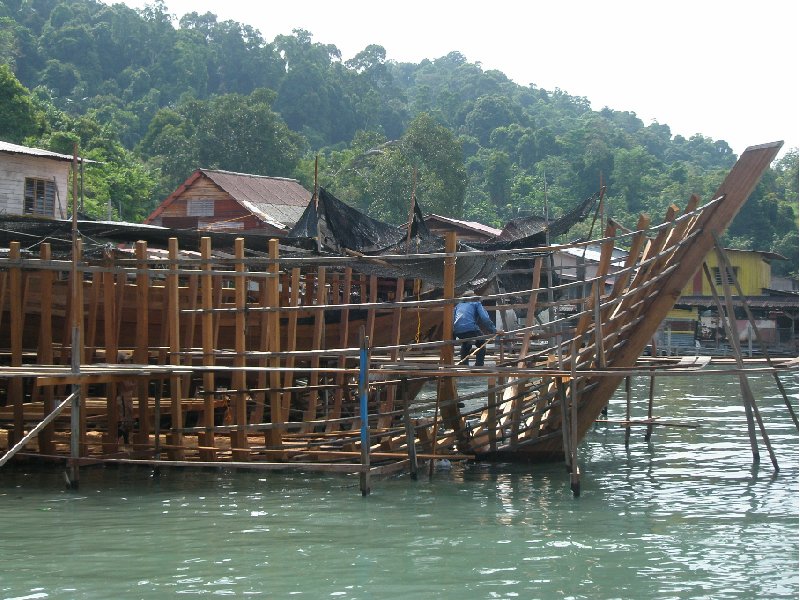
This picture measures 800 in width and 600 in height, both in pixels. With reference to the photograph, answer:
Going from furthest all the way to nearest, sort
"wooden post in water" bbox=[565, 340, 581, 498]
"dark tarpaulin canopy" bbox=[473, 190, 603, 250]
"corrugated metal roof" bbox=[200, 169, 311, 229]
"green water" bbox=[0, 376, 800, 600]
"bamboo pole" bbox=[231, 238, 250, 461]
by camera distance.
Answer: "corrugated metal roof" bbox=[200, 169, 311, 229], "dark tarpaulin canopy" bbox=[473, 190, 603, 250], "bamboo pole" bbox=[231, 238, 250, 461], "wooden post in water" bbox=[565, 340, 581, 498], "green water" bbox=[0, 376, 800, 600]

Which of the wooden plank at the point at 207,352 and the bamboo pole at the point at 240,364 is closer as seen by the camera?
the bamboo pole at the point at 240,364

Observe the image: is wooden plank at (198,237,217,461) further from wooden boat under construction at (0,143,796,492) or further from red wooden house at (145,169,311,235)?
red wooden house at (145,169,311,235)

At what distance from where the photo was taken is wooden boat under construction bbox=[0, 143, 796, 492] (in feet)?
34.1

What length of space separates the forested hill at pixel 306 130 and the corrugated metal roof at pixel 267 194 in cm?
430

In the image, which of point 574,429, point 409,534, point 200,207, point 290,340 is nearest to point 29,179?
point 200,207

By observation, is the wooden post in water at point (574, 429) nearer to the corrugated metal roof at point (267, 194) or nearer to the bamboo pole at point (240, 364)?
the bamboo pole at point (240, 364)

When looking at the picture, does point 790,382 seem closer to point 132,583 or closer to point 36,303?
point 36,303

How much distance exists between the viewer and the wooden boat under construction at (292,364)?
10.4m

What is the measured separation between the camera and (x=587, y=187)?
53.9 m

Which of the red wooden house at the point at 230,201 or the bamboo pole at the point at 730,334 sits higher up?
the red wooden house at the point at 230,201

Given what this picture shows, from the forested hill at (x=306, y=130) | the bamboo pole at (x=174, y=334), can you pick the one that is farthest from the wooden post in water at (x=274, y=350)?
the forested hill at (x=306, y=130)

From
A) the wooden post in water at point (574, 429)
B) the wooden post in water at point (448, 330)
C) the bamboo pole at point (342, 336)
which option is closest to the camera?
the wooden post in water at point (574, 429)

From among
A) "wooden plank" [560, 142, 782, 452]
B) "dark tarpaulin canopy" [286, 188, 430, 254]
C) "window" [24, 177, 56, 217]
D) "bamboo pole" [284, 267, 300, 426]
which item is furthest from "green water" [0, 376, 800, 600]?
"window" [24, 177, 56, 217]

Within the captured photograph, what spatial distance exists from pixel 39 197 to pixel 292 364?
16.8 metres
